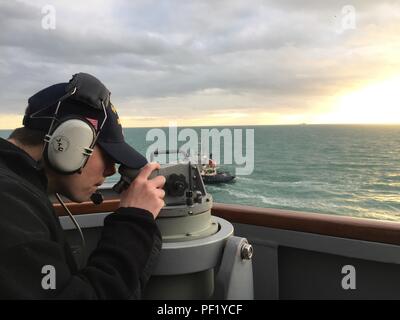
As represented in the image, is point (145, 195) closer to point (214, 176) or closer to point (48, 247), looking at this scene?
point (48, 247)

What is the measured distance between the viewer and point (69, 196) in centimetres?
125

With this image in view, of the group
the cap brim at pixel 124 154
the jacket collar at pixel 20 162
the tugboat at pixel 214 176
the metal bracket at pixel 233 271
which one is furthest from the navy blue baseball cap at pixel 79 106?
the tugboat at pixel 214 176

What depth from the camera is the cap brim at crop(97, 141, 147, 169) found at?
1.24 m

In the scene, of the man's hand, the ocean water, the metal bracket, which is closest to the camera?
the man's hand

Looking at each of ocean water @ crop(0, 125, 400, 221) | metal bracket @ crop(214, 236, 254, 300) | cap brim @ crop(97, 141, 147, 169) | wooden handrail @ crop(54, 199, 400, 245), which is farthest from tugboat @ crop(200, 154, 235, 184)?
cap brim @ crop(97, 141, 147, 169)

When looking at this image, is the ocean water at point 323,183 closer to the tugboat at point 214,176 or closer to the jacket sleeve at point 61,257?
the tugboat at point 214,176

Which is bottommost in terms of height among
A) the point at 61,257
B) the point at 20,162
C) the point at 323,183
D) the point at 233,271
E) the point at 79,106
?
the point at 323,183

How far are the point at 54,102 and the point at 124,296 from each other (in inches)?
22.7

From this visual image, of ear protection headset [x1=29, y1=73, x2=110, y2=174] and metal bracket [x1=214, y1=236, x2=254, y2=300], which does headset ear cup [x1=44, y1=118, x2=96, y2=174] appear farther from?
metal bracket [x1=214, y1=236, x2=254, y2=300]

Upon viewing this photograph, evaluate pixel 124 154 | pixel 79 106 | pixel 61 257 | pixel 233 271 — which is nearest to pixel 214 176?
pixel 233 271

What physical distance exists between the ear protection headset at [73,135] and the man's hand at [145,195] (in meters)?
0.16

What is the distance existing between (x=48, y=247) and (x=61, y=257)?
49 mm

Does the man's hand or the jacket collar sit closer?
the jacket collar
